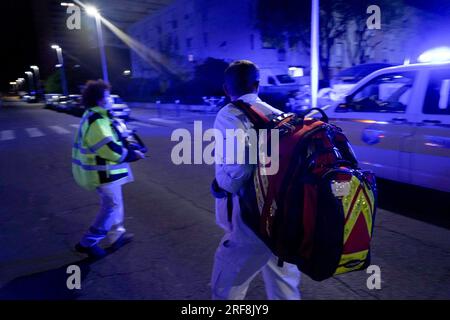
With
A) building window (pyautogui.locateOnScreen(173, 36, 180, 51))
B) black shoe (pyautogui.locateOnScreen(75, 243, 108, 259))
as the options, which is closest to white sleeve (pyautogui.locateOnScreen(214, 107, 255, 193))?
black shoe (pyautogui.locateOnScreen(75, 243, 108, 259))

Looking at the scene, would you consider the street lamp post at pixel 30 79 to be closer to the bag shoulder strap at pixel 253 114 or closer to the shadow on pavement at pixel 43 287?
the shadow on pavement at pixel 43 287

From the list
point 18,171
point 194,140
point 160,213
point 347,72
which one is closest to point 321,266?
point 160,213

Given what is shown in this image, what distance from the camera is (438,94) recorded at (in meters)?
4.42

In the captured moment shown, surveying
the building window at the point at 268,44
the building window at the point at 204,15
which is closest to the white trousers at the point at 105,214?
the building window at the point at 268,44

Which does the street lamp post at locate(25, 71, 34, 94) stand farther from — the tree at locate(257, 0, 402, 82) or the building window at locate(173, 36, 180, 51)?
the tree at locate(257, 0, 402, 82)

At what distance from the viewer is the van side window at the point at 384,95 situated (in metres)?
4.89

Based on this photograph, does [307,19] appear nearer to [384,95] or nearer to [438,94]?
[384,95]

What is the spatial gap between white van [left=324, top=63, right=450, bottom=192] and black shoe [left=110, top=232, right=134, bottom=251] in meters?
3.51

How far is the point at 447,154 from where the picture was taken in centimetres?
420

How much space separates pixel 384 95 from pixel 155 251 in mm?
4540

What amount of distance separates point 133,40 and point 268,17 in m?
30.5

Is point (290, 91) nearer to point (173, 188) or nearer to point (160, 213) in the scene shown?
point (173, 188)

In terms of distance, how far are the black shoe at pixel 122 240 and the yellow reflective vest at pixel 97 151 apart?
79 centimetres

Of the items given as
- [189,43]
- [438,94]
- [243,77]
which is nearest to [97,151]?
[243,77]
